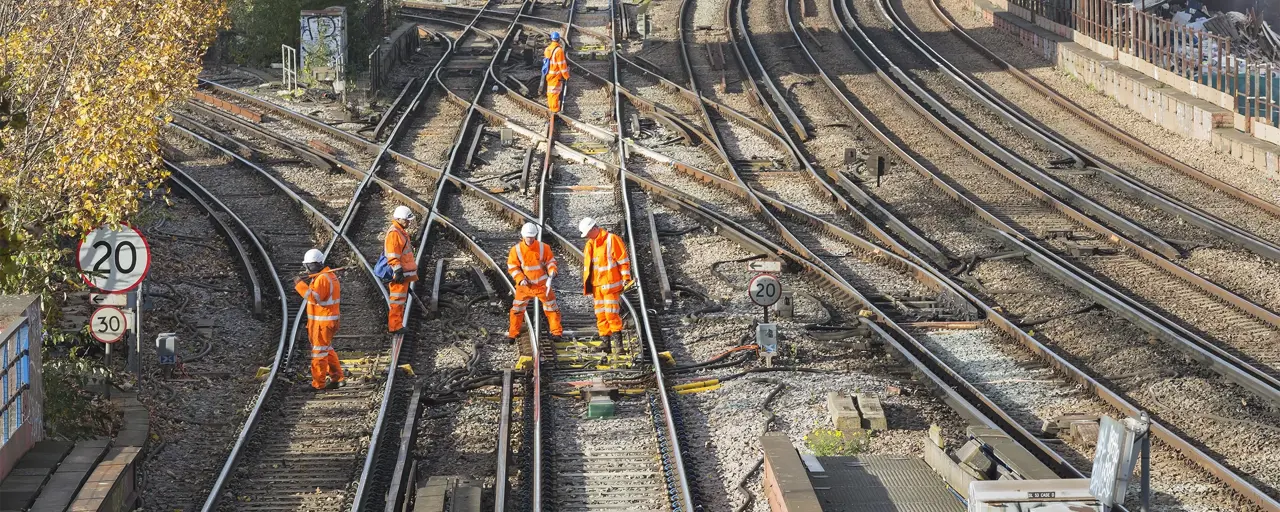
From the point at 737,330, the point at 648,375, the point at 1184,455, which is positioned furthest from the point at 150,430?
the point at 1184,455

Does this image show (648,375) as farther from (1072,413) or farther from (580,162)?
(580,162)

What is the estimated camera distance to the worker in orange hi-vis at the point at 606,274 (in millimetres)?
13664

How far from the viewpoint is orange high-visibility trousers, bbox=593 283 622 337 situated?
45.1 feet

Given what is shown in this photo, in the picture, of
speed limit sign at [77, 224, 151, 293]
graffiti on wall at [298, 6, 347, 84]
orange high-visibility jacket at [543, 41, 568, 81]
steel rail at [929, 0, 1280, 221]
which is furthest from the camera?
graffiti on wall at [298, 6, 347, 84]

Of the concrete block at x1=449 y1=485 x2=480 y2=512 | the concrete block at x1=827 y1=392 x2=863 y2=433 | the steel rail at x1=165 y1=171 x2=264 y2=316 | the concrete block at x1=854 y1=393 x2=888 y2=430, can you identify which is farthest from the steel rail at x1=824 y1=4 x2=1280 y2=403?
the steel rail at x1=165 y1=171 x2=264 y2=316

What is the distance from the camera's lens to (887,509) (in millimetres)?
9680

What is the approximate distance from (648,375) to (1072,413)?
11.5ft

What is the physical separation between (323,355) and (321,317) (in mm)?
341

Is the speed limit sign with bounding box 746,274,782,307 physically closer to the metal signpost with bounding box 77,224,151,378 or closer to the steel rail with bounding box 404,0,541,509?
the steel rail with bounding box 404,0,541,509

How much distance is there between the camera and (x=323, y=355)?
499 inches

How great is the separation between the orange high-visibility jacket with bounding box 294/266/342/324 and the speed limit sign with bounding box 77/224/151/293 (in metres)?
1.66

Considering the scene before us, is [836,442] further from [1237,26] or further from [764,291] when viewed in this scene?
[1237,26]

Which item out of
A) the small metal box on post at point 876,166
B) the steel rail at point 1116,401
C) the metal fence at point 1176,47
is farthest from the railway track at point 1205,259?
the small metal box on post at point 876,166

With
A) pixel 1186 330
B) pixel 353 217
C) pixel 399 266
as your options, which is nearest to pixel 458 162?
pixel 353 217
